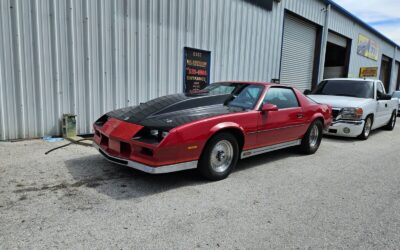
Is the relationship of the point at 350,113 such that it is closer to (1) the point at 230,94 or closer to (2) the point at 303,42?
(1) the point at 230,94

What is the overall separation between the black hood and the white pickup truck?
447cm

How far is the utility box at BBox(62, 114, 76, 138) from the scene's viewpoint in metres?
6.04

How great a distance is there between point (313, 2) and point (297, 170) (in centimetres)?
1161

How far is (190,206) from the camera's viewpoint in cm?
325

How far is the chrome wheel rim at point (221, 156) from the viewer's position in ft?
13.2

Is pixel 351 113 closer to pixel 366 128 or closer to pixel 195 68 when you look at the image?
pixel 366 128

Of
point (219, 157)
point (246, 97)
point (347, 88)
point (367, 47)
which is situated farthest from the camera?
point (367, 47)

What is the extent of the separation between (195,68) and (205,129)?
5298 millimetres

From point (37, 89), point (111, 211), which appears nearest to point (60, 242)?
point (111, 211)

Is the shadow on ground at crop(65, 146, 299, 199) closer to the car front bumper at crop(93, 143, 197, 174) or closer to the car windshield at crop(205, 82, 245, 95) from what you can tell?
the car front bumper at crop(93, 143, 197, 174)

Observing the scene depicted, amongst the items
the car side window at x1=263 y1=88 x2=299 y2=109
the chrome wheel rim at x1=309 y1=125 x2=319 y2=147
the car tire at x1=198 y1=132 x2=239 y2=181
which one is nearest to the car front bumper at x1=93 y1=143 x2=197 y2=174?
the car tire at x1=198 y1=132 x2=239 y2=181

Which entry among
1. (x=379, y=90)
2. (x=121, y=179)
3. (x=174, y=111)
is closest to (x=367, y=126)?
(x=379, y=90)

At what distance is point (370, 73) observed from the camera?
1928 cm

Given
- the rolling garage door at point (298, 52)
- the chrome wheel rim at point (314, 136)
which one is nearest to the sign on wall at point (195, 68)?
the chrome wheel rim at point (314, 136)
